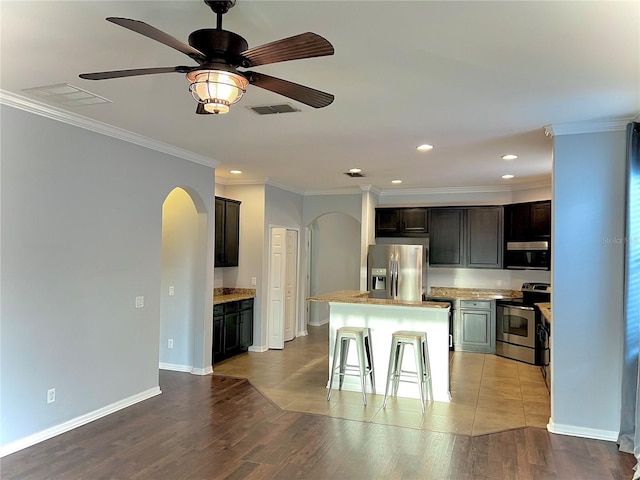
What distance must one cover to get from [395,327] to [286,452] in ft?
6.89

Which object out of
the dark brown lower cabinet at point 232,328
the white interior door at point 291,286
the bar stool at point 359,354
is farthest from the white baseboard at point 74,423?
the white interior door at point 291,286

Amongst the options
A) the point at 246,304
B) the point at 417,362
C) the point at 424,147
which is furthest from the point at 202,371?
the point at 424,147

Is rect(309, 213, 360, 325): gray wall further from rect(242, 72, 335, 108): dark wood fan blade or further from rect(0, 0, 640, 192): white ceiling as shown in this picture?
rect(242, 72, 335, 108): dark wood fan blade

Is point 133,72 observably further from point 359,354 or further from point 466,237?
point 466,237

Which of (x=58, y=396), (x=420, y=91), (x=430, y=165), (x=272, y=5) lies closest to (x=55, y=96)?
(x=272, y=5)

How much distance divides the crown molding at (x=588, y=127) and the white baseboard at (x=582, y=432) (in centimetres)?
258

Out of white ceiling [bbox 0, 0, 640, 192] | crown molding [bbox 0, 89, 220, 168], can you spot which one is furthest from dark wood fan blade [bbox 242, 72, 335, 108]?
crown molding [bbox 0, 89, 220, 168]

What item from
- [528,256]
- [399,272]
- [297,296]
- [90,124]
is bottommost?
[297,296]

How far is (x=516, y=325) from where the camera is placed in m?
6.87

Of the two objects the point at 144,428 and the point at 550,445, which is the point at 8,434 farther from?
the point at 550,445

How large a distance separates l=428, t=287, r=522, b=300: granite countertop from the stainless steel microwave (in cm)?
46

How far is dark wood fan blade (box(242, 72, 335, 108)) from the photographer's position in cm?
210

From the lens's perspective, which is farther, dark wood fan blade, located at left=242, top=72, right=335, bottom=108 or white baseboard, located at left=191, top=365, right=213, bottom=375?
white baseboard, located at left=191, top=365, right=213, bottom=375

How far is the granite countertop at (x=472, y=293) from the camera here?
293 inches
